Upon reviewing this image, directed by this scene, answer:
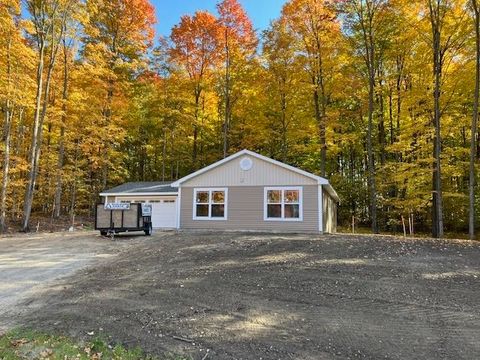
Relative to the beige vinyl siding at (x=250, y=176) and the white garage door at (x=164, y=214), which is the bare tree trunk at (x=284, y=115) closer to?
the beige vinyl siding at (x=250, y=176)

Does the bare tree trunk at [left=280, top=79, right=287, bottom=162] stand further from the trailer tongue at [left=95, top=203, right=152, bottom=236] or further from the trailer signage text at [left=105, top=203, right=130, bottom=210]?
the trailer signage text at [left=105, top=203, right=130, bottom=210]

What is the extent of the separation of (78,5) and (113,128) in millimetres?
6851

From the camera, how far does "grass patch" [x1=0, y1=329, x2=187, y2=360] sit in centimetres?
480

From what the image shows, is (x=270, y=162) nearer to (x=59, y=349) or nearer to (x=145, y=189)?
(x=145, y=189)

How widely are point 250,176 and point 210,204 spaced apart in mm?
2290

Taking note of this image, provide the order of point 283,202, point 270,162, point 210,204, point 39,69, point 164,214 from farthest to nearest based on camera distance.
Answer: point 164,214 → point 39,69 → point 210,204 → point 270,162 → point 283,202

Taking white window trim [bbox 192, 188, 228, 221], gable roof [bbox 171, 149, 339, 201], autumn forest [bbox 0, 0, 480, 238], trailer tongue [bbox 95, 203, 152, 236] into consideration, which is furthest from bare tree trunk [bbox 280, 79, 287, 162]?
trailer tongue [bbox 95, 203, 152, 236]

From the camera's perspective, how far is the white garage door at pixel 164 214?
19.2 meters

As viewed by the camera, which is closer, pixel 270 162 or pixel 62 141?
pixel 270 162

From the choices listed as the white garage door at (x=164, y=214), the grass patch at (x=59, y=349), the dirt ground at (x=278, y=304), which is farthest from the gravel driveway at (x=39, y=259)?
the white garage door at (x=164, y=214)

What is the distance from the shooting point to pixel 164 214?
19.4 m

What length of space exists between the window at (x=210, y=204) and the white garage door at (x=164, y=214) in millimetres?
2126

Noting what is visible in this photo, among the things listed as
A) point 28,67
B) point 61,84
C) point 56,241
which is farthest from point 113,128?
point 56,241

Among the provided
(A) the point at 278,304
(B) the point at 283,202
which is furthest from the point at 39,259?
(B) the point at 283,202
